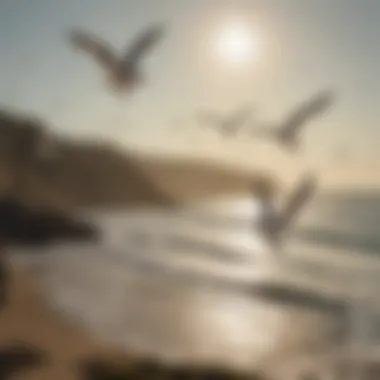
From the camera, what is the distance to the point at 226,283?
3.15 feet

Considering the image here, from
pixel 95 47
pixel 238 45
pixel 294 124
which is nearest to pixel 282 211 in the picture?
pixel 294 124

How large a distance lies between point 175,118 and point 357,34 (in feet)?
0.92

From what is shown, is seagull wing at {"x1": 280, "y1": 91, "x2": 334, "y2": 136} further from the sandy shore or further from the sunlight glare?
the sandy shore

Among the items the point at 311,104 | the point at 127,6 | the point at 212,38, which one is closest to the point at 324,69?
the point at 311,104

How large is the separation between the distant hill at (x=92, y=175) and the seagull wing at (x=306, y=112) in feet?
0.25

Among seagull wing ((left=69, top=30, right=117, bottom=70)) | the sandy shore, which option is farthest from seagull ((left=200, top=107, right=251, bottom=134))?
the sandy shore

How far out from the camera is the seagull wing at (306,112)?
98 cm

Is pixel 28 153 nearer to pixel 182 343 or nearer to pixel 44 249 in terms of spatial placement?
pixel 44 249

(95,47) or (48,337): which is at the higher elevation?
(95,47)

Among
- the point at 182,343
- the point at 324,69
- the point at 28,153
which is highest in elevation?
the point at 324,69

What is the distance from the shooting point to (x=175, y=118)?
38.7 inches

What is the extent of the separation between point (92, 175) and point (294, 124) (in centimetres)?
29

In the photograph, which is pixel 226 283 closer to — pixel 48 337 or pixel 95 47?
pixel 48 337

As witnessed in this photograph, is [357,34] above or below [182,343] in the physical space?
above
